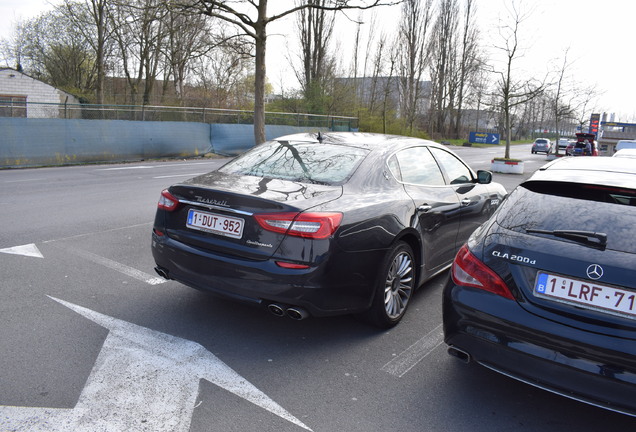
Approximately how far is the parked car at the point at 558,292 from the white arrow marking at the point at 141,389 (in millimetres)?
1176

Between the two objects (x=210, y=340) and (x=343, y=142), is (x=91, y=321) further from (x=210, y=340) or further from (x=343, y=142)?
(x=343, y=142)

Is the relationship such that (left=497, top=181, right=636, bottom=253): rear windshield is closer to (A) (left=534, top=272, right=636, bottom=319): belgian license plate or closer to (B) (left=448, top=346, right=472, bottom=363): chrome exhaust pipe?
(A) (left=534, top=272, right=636, bottom=319): belgian license plate

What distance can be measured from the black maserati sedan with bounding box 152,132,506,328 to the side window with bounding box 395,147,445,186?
0.01 m

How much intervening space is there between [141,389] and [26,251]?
364cm

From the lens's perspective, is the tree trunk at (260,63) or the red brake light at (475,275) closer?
the red brake light at (475,275)

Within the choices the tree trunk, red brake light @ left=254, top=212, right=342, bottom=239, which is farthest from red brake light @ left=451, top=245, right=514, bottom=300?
the tree trunk

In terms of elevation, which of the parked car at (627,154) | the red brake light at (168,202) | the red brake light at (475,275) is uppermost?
the parked car at (627,154)

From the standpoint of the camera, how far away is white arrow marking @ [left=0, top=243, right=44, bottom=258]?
18.2ft

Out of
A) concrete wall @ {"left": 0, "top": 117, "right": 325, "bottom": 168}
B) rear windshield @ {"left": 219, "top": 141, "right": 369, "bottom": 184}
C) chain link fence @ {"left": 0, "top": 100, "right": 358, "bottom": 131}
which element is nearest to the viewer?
rear windshield @ {"left": 219, "top": 141, "right": 369, "bottom": 184}

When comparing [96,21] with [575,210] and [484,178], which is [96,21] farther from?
[575,210]

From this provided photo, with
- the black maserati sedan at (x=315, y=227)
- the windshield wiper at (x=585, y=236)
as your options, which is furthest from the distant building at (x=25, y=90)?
the windshield wiper at (x=585, y=236)

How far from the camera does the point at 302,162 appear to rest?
13.8 ft

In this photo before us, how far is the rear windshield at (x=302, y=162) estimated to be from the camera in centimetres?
394

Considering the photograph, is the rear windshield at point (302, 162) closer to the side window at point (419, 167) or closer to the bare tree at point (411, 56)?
the side window at point (419, 167)
